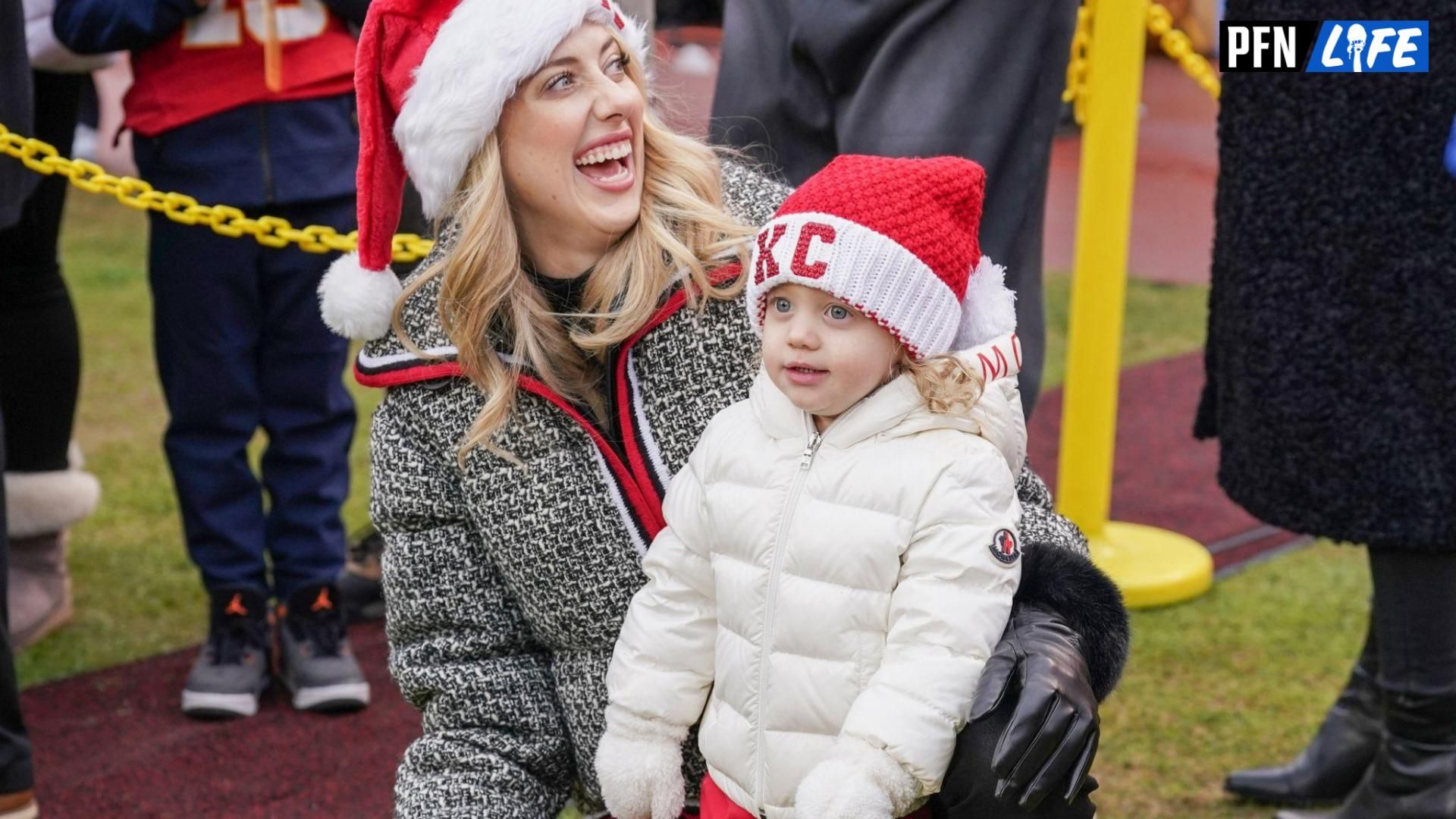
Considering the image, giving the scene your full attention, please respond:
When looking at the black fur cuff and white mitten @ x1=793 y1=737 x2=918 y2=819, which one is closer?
white mitten @ x1=793 y1=737 x2=918 y2=819

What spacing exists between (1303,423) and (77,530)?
10.4 ft

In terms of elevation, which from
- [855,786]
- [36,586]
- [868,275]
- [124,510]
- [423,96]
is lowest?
[124,510]

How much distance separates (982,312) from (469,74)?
661 mm

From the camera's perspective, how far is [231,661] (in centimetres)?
355

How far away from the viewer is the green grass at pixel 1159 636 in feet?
10.8

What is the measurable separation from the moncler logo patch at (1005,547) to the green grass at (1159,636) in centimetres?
149

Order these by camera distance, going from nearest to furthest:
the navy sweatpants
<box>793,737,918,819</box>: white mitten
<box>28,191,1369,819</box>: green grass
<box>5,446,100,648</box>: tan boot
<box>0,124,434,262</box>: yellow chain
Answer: <box>793,737,918,819</box>: white mitten → <box>0,124,434,262</box>: yellow chain → <box>28,191,1369,819</box>: green grass → the navy sweatpants → <box>5,446,100,648</box>: tan boot

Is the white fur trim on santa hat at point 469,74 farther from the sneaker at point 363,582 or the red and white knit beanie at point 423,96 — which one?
the sneaker at point 363,582

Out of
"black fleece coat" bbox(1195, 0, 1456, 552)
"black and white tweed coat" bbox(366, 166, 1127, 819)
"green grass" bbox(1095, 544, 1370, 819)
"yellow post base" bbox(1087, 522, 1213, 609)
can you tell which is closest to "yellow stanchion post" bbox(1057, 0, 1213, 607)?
"yellow post base" bbox(1087, 522, 1213, 609)

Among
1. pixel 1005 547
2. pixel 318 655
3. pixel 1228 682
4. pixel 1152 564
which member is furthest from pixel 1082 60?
pixel 1005 547

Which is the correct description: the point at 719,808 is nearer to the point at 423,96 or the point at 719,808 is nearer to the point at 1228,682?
the point at 423,96

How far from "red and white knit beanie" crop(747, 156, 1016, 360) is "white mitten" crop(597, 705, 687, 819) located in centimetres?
45

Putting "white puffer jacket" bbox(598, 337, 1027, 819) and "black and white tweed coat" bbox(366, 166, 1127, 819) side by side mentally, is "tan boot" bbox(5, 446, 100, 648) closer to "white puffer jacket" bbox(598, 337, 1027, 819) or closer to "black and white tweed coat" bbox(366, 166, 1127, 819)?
"black and white tweed coat" bbox(366, 166, 1127, 819)

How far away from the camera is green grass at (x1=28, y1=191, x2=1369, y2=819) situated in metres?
3.28
